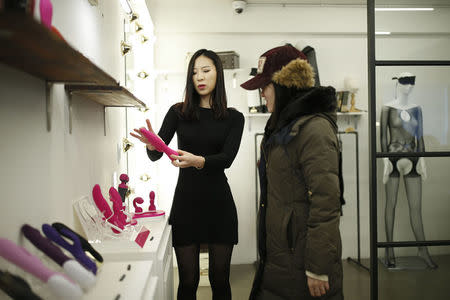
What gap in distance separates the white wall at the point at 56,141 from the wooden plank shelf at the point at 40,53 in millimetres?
77

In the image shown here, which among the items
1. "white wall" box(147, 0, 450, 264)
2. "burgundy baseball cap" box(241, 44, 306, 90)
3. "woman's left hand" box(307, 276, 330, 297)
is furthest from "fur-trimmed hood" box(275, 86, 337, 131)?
"white wall" box(147, 0, 450, 264)

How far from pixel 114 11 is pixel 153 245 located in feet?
4.58

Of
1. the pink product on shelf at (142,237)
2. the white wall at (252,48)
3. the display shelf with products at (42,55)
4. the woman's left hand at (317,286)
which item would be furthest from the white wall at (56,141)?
the white wall at (252,48)

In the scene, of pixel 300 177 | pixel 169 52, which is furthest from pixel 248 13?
pixel 300 177

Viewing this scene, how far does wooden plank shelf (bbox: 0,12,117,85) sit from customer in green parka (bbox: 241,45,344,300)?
2.24ft

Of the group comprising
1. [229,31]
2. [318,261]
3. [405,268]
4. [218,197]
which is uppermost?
[229,31]

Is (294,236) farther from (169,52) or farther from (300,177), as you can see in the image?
(169,52)

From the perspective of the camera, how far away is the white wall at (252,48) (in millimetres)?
3572

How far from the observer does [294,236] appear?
1.27 m

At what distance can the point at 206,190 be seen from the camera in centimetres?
169

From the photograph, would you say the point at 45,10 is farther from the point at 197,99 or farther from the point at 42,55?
the point at 197,99

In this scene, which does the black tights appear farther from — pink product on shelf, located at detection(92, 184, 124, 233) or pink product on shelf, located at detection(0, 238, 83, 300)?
pink product on shelf, located at detection(0, 238, 83, 300)

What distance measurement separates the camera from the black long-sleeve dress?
167cm

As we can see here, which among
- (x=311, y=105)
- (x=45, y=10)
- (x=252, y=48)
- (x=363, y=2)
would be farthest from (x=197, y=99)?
(x=363, y=2)
